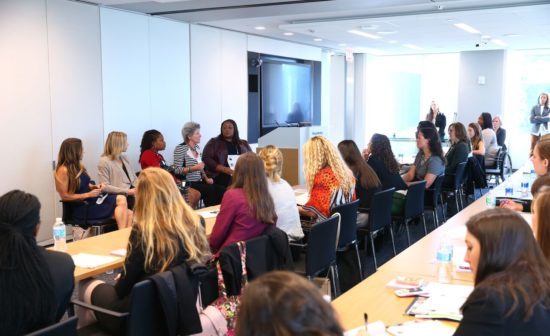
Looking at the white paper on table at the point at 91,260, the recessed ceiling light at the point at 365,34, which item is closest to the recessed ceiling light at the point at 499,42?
the recessed ceiling light at the point at 365,34

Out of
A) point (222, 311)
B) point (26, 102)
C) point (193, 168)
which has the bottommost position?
point (222, 311)

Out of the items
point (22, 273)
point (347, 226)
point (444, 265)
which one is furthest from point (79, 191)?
point (444, 265)

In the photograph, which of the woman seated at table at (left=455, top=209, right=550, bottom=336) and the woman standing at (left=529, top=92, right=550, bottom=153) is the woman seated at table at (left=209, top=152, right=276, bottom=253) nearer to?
the woman seated at table at (left=455, top=209, right=550, bottom=336)

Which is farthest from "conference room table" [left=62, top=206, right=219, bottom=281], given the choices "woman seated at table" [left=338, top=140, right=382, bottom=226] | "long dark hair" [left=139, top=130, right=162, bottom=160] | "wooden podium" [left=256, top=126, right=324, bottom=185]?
→ "wooden podium" [left=256, top=126, right=324, bottom=185]

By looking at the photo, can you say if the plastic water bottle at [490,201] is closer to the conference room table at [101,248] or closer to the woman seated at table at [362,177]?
the woman seated at table at [362,177]

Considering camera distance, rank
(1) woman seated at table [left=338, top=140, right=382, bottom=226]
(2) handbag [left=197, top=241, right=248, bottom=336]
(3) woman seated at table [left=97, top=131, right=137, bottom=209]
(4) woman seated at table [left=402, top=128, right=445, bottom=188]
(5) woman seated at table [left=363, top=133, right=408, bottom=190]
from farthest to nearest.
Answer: (4) woman seated at table [left=402, top=128, right=445, bottom=188]
(3) woman seated at table [left=97, top=131, right=137, bottom=209]
(5) woman seated at table [left=363, top=133, right=408, bottom=190]
(1) woman seated at table [left=338, top=140, right=382, bottom=226]
(2) handbag [left=197, top=241, right=248, bottom=336]

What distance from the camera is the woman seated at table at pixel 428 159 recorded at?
6391 millimetres

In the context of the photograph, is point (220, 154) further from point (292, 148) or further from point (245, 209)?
point (245, 209)

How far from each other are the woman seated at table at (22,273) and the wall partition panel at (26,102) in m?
3.87

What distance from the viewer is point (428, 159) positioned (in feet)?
21.2

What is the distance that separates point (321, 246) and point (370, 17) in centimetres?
515

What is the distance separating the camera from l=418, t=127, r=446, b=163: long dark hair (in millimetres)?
6418

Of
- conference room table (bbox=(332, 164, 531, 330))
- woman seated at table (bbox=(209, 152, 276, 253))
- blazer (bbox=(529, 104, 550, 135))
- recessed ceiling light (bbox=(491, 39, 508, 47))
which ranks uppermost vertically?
recessed ceiling light (bbox=(491, 39, 508, 47))

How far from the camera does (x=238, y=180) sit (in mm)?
3576
